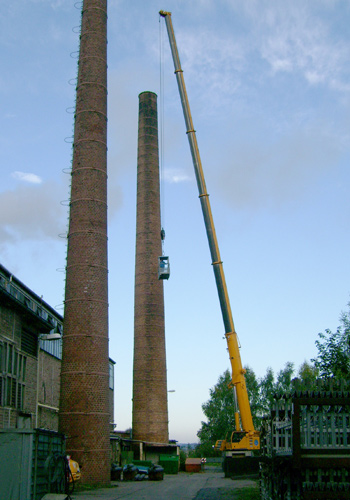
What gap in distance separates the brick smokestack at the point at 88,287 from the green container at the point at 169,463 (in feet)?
34.7

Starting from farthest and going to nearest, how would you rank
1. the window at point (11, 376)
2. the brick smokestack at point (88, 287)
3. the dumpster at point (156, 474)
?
1. the dumpster at point (156, 474)
2. the brick smokestack at point (88, 287)
3. the window at point (11, 376)

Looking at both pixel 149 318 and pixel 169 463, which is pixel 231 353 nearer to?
pixel 149 318

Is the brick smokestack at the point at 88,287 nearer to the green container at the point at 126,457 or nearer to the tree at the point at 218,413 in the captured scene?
the green container at the point at 126,457

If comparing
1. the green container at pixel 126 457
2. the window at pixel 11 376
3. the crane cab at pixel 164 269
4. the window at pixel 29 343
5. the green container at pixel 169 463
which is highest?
the crane cab at pixel 164 269

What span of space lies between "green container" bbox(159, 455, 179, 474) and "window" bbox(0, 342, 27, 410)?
14.1 m

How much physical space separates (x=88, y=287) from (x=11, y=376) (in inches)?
195

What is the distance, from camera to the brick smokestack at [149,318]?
31.0 m

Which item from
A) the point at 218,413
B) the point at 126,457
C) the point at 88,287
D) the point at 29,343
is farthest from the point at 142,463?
the point at 218,413

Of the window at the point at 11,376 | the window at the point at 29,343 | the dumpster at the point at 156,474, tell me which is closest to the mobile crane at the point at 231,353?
the dumpster at the point at 156,474

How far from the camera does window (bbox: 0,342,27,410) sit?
54.3ft

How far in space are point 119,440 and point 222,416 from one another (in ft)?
130

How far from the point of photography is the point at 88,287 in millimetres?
21203

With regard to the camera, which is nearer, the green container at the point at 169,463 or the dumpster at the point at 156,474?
the dumpster at the point at 156,474

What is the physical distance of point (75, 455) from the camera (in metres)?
19.6
